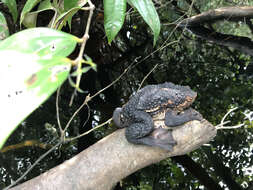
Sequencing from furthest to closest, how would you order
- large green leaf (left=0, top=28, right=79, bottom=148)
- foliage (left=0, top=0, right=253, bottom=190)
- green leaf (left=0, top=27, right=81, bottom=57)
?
1. foliage (left=0, top=0, right=253, bottom=190)
2. green leaf (left=0, top=27, right=81, bottom=57)
3. large green leaf (left=0, top=28, right=79, bottom=148)

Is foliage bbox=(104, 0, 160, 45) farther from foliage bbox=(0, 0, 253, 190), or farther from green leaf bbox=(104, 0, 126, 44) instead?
foliage bbox=(0, 0, 253, 190)

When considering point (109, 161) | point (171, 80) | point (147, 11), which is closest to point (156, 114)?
point (109, 161)

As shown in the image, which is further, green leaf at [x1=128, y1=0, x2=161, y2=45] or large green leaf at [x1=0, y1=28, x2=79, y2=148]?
green leaf at [x1=128, y1=0, x2=161, y2=45]

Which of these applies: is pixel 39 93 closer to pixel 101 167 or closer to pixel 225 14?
pixel 101 167

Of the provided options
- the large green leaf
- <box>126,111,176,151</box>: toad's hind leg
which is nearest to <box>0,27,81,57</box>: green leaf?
the large green leaf

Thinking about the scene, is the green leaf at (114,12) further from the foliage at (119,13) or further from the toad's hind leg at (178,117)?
the toad's hind leg at (178,117)

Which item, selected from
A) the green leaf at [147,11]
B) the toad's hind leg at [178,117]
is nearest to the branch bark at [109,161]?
the toad's hind leg at [178,117]

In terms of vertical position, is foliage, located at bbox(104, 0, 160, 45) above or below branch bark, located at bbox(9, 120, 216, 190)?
above

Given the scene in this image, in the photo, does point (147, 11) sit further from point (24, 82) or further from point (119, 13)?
point (24, 82)
